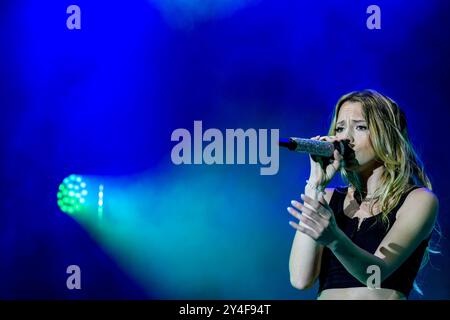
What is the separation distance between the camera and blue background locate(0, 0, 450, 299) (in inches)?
113

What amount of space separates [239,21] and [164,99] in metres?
0.48

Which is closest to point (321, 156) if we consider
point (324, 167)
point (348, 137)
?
point (324, 167)

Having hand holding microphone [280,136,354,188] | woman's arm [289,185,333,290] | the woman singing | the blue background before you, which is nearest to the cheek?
the woman singing

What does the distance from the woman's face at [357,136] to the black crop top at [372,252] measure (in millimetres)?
185

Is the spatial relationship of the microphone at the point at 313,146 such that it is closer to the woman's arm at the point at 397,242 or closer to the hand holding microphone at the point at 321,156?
the hand holding microphone at the point at 321,156

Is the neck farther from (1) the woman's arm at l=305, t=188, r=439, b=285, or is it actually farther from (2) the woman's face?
(1) the woman's arm at l=305, t=188, r=439, b=285

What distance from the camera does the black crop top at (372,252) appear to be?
2.27m

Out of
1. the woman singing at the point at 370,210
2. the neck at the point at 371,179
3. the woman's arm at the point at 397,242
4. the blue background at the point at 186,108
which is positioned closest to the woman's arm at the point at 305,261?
the woman singing at the point at 370,210

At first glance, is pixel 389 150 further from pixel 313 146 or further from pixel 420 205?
pixel 313 146

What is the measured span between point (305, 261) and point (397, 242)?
33 centimetres

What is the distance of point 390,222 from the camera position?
229 cm

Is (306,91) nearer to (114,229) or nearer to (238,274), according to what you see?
(238,274)

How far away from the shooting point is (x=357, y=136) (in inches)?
94.5

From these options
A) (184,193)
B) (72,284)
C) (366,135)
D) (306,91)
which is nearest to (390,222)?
(366,135)
